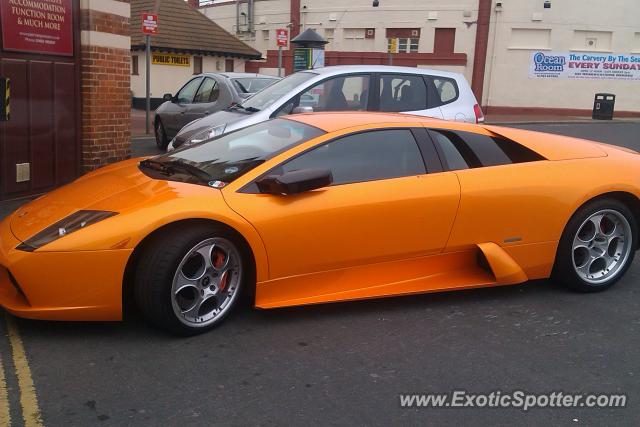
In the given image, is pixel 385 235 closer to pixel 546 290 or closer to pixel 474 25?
pixel 546 290

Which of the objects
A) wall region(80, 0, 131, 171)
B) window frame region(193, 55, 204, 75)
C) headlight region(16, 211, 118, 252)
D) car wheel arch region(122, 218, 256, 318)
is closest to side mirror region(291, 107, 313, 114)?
wall region(80, 0, 131, 171)

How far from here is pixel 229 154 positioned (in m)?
4.40

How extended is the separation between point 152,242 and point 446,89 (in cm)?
575

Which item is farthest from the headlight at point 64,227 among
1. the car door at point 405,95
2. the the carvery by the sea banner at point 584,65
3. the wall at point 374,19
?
the the carvery by the sea banner at point 584,65

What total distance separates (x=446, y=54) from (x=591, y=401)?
93.3ft

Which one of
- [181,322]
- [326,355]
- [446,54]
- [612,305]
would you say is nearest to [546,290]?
[612,305]

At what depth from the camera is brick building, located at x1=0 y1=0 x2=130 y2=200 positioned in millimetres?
6898

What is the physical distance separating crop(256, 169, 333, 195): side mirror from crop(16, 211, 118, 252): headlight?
2.99ft

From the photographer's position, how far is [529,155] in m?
4.72

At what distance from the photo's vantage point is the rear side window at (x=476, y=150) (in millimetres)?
4516

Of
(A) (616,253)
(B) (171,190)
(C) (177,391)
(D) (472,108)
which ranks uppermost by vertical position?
(D) (472,108)

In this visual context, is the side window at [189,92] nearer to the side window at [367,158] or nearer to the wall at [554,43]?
the side window at [367,158]

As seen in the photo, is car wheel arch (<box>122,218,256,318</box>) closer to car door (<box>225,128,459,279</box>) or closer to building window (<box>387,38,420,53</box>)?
car door (<box>225,128,459,279</box>)

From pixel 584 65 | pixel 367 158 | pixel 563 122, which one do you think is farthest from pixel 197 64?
pixel 367 158
